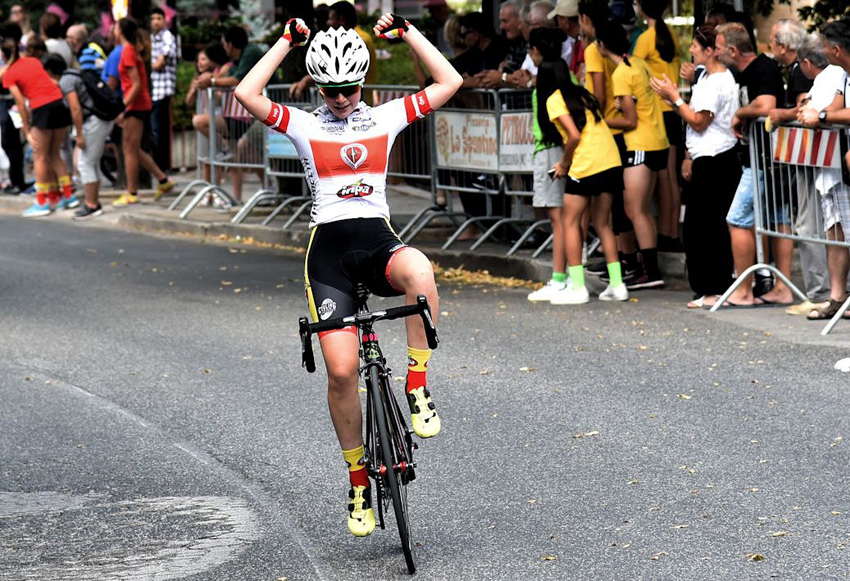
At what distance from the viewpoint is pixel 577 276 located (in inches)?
466

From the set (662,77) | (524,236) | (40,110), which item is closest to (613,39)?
(662,77)

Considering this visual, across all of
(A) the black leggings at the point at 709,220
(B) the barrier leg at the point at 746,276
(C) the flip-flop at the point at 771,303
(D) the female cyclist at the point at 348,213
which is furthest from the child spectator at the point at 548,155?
(D) the female cyclist at the point at 348,213

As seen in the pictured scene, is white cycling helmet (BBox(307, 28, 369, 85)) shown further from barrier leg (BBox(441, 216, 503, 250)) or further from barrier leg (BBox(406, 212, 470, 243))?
barrier leg (BBox(406, 212, 470, 243))

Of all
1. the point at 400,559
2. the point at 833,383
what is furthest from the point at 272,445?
the point at 833,383

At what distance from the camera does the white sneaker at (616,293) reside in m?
11.9

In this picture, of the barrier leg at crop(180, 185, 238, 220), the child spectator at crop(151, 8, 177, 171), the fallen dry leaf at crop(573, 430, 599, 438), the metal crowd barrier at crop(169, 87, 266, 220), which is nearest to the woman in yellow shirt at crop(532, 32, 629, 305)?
the fallen dry leaf at crop(573, 430, 599, 438)

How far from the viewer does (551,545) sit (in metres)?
5.82

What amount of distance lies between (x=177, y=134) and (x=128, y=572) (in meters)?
19.1

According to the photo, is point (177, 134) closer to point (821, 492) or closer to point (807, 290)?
point (807, 290)

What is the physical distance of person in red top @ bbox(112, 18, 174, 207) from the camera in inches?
739

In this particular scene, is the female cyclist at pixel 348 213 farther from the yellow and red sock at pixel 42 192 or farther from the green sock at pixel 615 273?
the yellow and red sock at pixel 42 192

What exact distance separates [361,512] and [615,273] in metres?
6.38

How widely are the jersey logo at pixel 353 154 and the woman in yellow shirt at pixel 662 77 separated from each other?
6948mm

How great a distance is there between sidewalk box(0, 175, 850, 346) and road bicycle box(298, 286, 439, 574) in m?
4.88
